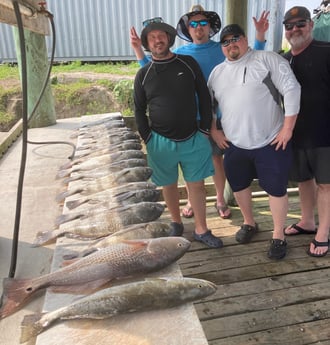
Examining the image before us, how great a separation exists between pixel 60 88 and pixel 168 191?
267 inches

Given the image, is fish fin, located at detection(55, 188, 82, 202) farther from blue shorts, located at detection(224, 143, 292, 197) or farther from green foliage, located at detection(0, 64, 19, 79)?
green foliage, located at detection(0, 64, 19, 79)

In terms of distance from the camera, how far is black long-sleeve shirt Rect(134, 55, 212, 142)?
3467 mm

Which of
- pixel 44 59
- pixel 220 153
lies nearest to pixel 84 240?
→ pixel 220 153

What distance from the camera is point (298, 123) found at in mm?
3545

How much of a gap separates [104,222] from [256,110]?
5.80ft

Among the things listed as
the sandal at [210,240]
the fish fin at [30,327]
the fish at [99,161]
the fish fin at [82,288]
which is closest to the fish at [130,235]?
the fish fin at [82,288]

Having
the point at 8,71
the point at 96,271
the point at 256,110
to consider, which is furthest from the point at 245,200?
the point at 8,71

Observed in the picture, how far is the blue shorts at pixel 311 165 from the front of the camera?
3512mm

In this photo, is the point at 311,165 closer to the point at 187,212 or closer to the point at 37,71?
the point at 187,212

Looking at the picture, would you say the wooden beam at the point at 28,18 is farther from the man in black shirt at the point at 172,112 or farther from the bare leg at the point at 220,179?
the bare leg at the point at 220,179

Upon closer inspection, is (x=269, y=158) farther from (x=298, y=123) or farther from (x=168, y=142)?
(x=168, y=142)

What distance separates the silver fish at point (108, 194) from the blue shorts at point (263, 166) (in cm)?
115

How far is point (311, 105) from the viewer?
135 inches

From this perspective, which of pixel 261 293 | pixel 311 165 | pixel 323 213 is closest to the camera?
pixel 261 293
